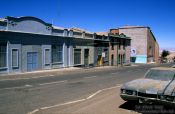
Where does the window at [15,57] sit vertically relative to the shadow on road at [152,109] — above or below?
above

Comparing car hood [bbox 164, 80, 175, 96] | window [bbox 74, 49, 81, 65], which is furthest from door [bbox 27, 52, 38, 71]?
car hood [bbox 164, 80, 175, 96]

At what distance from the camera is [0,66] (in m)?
23.9

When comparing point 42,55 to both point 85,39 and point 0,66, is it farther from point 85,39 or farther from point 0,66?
point 85,39

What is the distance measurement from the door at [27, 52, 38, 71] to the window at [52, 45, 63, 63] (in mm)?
3496

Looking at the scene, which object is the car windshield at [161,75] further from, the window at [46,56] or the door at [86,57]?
the door at [86,57]

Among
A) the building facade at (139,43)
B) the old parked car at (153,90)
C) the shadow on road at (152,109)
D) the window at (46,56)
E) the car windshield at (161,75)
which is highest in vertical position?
the building facade at (139,43)

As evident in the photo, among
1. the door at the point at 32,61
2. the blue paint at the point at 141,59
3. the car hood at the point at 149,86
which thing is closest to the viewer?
the car hood at the point at 149,86

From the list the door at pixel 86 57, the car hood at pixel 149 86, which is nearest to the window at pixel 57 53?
the door at pixel 86 57

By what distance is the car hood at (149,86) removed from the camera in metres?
7.93

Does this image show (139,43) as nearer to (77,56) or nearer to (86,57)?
(86,57)

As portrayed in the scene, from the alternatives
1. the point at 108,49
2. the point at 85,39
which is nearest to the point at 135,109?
the point at 85,39

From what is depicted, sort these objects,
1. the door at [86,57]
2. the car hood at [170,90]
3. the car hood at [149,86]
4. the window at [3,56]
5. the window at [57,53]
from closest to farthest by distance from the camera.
Result: the car hood at [170,90]
the car hood at [149,86]
the window at [3,56]
the window at [57,53]
the door at [86,57]

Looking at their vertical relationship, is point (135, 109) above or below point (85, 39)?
below

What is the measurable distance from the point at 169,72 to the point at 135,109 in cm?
247
